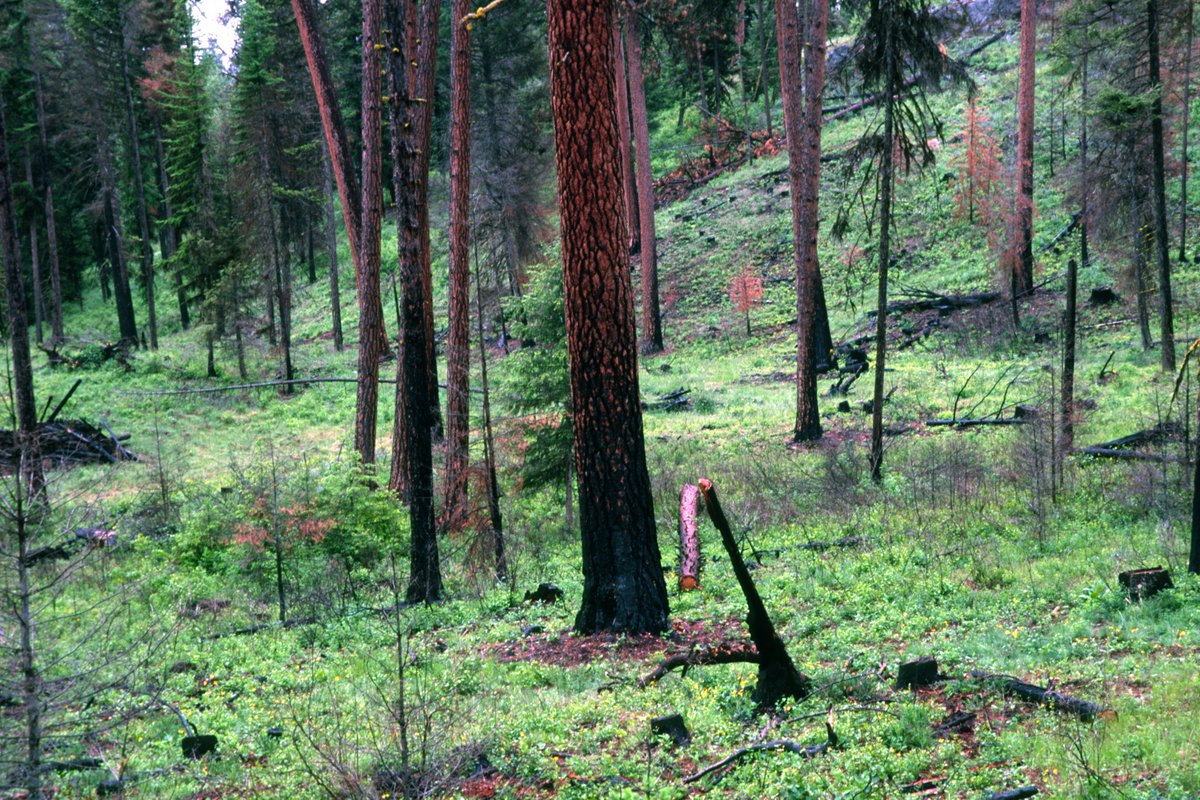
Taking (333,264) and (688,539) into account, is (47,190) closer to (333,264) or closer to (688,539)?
(333,264)

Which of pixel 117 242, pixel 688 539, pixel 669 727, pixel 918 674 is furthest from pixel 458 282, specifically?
pixel 117 242

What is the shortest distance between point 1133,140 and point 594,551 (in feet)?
61.2

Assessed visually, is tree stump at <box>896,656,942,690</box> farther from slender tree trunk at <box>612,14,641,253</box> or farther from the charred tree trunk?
slender tree trunk at <box>612,14,641,253</box>

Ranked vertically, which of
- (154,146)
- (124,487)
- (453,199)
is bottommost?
(124,487)

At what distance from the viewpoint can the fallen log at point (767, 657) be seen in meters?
5.85

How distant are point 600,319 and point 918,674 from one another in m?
3.67

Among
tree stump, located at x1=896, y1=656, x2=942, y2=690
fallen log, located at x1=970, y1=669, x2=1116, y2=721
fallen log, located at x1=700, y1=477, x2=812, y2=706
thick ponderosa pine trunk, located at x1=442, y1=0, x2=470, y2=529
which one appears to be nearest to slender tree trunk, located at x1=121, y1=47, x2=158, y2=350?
thick ponderosa pine trunk, located at x1=442, y1=0, x2=470, y2=529

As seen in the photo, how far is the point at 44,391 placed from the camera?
99.7 feet

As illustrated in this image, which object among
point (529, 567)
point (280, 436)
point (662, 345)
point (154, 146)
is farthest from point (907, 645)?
point (154, 146)

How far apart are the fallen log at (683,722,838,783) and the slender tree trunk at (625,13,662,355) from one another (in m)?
26.9

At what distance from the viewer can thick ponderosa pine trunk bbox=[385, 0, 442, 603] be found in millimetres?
9969

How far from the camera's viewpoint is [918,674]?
6.00 metres

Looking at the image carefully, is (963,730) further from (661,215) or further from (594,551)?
(661,215)

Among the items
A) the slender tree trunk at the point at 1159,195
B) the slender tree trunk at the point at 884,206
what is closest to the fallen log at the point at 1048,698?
the slender tree trunk at the point at 884,206
